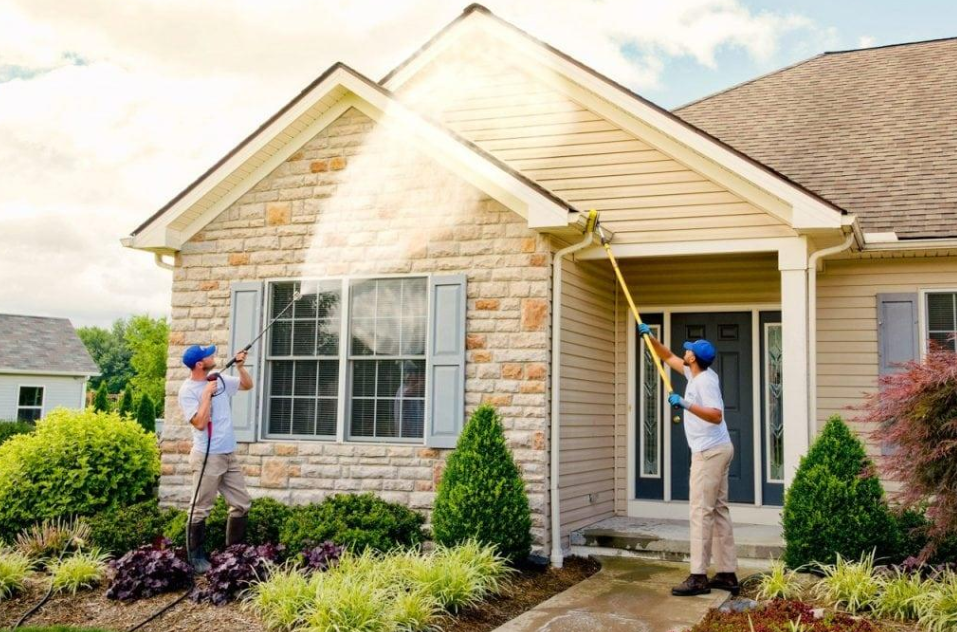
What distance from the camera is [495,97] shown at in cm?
970

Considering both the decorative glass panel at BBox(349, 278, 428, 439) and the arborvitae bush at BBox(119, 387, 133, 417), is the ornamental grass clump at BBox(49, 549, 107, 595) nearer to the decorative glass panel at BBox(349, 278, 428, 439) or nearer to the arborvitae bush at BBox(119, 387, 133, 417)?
the decorative glass panel at BBox(349, 278, 428, 439)

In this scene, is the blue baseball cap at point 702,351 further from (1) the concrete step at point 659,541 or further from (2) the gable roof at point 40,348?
(2) the gable roof at point 40,348

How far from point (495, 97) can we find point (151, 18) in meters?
4.25

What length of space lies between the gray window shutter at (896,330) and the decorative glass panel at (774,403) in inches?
38.4

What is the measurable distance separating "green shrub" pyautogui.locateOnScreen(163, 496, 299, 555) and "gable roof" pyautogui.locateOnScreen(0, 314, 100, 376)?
22540mm

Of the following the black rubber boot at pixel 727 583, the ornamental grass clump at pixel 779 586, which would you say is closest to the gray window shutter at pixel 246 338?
the black rubber boot at pixel 727 583

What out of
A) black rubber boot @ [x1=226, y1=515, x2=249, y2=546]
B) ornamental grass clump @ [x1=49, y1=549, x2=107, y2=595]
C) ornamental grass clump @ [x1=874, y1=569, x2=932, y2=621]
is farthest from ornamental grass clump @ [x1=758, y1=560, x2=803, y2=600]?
ornamental grass clump @ [x1=49, y1=549, x2=107, y2=595]

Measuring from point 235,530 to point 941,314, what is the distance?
687cm

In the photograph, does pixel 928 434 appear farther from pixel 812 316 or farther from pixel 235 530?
pixel 235 530

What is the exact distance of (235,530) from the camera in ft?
23.8

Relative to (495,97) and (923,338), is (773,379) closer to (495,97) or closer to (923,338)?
(923,338)

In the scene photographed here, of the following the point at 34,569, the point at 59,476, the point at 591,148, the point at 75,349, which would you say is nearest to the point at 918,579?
the point at 591,148

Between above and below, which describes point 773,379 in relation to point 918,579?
above

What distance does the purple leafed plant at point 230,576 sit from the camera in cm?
626
